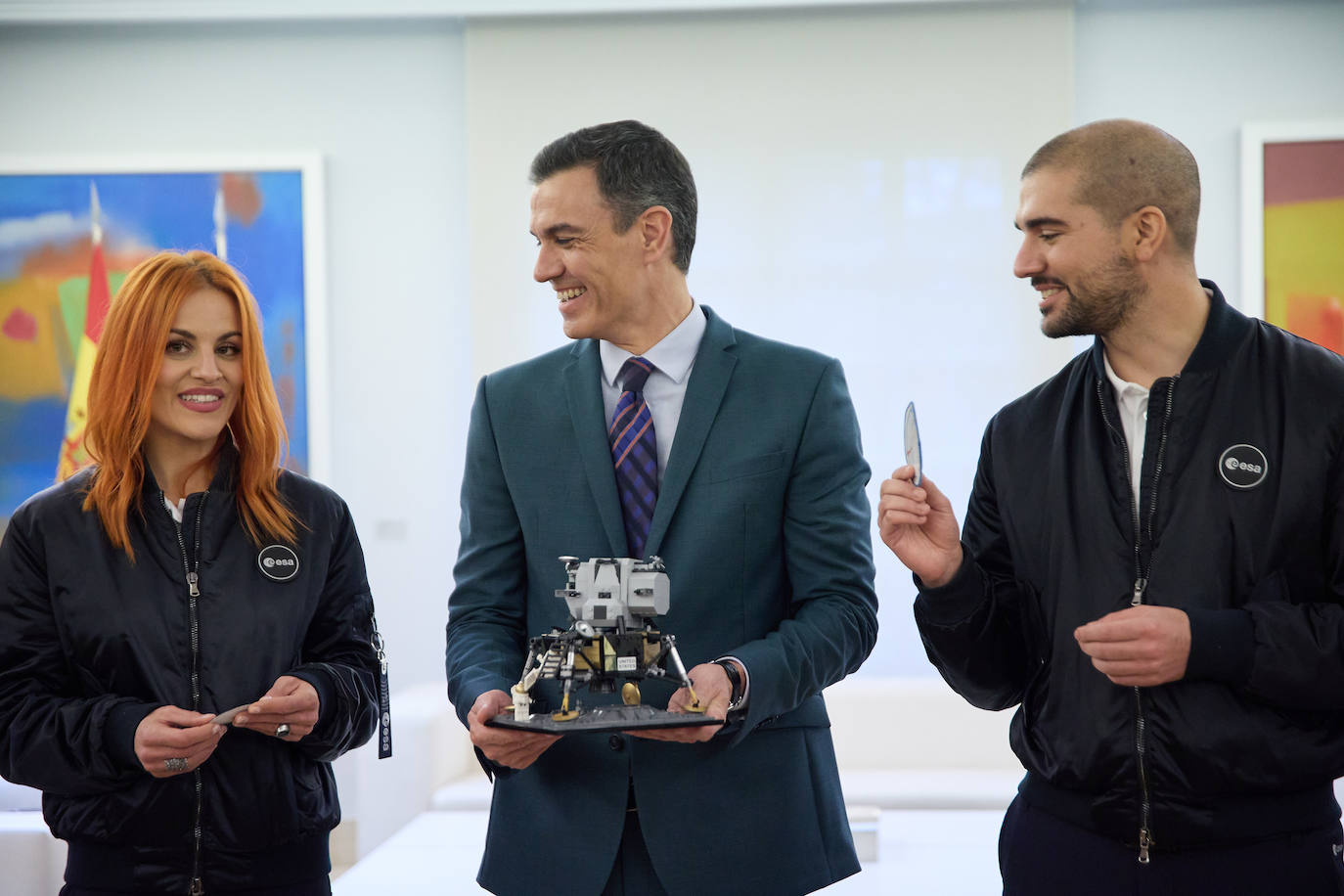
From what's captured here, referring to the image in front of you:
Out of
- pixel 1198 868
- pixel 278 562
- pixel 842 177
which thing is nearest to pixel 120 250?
pixel 842 177

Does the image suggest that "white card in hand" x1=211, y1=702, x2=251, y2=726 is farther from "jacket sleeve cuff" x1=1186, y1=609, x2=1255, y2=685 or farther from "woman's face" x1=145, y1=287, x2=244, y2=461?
"jacket sleeve cuff" x1=1186, y1=609, x2=1255, y2=685

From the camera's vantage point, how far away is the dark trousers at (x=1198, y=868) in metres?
1.99

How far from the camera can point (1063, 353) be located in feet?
18.4

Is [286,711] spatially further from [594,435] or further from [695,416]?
[695,416]

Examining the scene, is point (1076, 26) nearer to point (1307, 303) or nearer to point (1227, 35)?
point (1227, 35)

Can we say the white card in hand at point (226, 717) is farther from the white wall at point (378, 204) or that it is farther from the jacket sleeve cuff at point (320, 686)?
the white wall at point (378, 204)

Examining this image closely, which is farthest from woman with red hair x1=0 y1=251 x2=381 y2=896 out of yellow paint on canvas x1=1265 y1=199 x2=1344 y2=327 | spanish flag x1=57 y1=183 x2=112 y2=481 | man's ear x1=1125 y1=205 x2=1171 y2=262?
yellow paint on canvas x1=1265 y1=199 x2=1344 y2=327

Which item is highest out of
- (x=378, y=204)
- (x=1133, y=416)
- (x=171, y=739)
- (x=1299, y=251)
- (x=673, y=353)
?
(x=378, y=204)

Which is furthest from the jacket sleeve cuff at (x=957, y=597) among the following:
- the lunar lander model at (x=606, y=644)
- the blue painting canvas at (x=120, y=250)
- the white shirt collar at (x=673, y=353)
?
the blue painting canvas at (x=120, y=250)

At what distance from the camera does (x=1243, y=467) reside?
81.3 inches

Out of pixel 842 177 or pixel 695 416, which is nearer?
pixel 695 416

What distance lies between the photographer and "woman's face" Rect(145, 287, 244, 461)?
238 centimetres

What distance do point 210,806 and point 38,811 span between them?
2.09m

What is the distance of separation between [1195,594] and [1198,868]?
1.37ft
